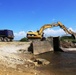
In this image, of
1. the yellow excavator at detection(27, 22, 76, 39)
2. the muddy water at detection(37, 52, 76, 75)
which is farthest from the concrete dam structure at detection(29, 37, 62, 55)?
the muddy water at detection(37, 52, 76, 75)

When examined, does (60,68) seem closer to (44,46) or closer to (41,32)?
(44,46)

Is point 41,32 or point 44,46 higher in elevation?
point 41,32

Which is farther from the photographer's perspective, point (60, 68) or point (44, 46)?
point (44, 46)

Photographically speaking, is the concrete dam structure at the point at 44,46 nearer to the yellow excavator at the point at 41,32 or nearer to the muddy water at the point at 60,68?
the yellow excavator at the point at 41,32

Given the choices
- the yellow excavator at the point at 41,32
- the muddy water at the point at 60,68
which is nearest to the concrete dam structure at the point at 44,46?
the yellow excavator at the point at 41,32

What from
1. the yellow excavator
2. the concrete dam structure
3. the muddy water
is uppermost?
the yellow excavator

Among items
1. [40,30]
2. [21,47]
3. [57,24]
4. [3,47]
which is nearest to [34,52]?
[21,47]

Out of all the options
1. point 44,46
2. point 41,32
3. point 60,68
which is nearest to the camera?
point 60,68

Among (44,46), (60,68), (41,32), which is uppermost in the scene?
(41,32)

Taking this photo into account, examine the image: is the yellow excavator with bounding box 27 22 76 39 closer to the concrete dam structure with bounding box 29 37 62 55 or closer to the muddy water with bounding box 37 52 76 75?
the concrete dam structure with bounding box 29 37 62 55

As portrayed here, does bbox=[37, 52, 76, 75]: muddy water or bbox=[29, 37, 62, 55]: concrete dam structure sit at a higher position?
bbox=[29, 37, 62, 55]: concrete dam structure

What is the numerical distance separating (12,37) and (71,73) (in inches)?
1269

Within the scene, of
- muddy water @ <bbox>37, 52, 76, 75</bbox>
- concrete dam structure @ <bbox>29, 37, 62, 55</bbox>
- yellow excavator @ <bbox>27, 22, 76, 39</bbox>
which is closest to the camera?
muddy water @ <bbox>37, 52, 76, 75</bbox>

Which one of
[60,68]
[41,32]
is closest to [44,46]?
[41,32]
